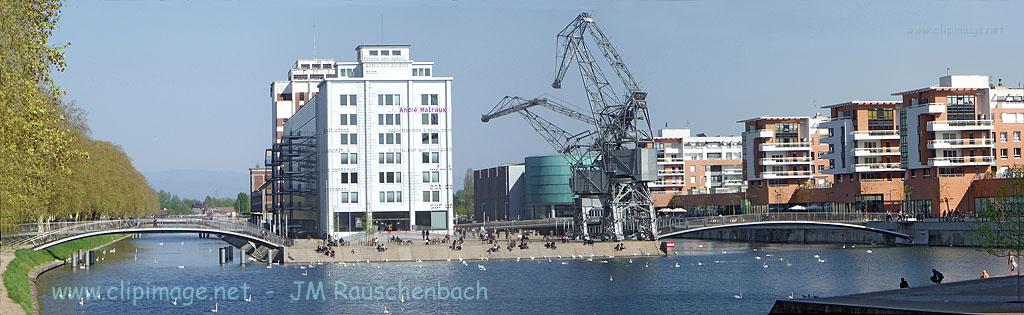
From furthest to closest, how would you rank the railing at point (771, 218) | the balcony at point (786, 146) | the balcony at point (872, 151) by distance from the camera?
the balcony at point (786, 146), the balcony at point (872, 151), the railing at point (771, 218)

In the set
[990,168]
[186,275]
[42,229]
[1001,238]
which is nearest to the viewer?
[1001,238]

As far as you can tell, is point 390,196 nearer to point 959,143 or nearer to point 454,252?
point 454,252

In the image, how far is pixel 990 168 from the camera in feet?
→ 415

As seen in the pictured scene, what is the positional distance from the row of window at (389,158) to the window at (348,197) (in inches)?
123

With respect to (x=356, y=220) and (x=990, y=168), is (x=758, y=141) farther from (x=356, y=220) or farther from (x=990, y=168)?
(x=356, y=220)

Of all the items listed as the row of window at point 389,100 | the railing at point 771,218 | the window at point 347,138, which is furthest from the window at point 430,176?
the railing at point 771,218

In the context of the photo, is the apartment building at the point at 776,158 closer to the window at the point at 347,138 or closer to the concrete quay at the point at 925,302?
the window at the point at 347,138

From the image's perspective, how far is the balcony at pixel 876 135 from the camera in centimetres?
14225

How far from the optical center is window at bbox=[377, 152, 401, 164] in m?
128

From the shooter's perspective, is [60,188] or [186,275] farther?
[186,275]

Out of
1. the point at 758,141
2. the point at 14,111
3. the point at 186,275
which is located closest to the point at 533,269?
the point at 186,275

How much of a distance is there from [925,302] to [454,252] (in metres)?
63.1

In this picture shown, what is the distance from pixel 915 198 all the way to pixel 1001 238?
82.4 m

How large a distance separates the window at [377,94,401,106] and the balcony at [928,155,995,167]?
5205 centimetres
